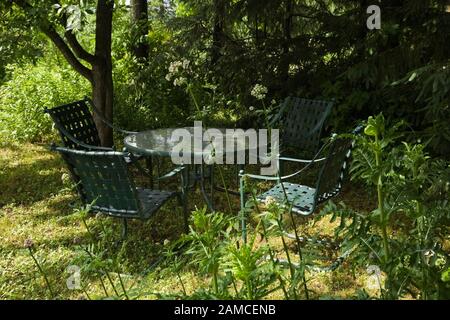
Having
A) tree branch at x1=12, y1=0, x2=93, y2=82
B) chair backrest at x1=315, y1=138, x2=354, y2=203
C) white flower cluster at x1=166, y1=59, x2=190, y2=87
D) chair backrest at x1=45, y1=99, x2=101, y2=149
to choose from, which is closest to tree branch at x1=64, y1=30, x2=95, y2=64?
tree branch at x1=12, y1=0, x2=93, y2=82

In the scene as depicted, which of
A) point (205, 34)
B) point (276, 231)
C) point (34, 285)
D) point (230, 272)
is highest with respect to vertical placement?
point (205, 34)

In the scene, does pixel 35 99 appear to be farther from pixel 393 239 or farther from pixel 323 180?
pixel 393 239

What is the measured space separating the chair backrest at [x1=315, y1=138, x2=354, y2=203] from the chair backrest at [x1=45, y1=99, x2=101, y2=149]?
222 centimetres

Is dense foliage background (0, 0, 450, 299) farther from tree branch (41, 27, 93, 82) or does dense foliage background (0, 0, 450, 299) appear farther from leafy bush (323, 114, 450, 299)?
tree branch (41, 27, 93, 82)

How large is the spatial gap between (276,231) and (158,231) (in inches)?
105

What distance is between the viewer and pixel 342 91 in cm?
565

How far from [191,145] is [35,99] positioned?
15.8 ft

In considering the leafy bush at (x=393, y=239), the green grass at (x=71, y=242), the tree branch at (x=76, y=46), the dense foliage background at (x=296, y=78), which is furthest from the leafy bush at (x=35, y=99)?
the leafy bush at (x=393, y=239)

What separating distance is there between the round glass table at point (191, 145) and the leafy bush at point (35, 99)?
12.4 ft

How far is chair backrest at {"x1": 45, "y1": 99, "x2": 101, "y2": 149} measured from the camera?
4.21 meters

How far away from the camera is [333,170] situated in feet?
10.6

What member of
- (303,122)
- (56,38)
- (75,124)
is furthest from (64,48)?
(303,122)

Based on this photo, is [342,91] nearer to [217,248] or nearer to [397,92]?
[397,92]

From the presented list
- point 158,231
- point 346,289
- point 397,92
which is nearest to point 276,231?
point 346,289
